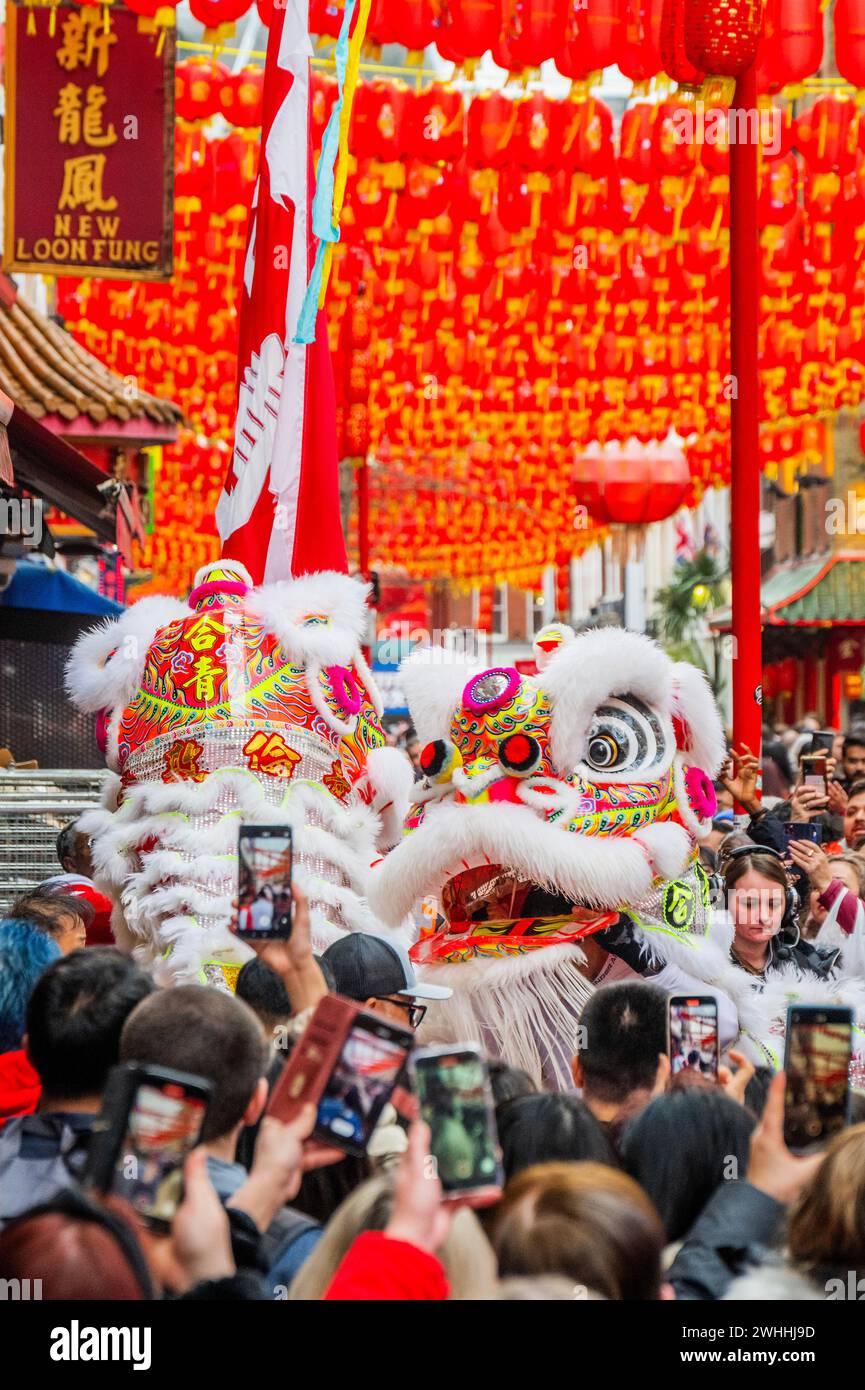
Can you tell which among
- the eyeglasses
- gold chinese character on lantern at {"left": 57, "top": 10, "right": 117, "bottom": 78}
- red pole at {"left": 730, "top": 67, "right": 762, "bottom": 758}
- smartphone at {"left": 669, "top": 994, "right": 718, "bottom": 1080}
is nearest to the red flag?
red pole at {"left": 730, "top": 67, "right": 762, "bottom": 758}

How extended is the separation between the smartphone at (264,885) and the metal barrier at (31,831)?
12.7 ft

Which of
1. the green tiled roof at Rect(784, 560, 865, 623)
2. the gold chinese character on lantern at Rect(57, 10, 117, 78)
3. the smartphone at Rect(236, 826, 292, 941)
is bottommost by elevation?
the smartphone at Rect(236, 826, 292, 941)

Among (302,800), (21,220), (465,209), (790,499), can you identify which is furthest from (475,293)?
(790,499)

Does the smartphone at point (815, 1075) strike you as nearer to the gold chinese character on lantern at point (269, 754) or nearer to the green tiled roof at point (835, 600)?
the gold chinese character on lantern at point (269, 754)

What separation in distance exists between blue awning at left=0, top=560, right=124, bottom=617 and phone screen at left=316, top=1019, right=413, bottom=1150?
10.4 metres

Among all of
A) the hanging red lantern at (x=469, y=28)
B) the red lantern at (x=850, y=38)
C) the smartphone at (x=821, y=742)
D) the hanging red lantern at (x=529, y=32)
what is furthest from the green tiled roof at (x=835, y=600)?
the smartphone at (x=821, y=742)

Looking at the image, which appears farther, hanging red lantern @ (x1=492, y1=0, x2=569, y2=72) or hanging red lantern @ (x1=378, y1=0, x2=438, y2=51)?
hanging red lantern @ (x1=492, y1=0, x2=569, y2=72)

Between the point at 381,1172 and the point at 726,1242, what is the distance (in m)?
0.51

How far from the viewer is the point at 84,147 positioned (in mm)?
9328

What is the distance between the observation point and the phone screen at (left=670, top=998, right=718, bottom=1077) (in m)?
3.50

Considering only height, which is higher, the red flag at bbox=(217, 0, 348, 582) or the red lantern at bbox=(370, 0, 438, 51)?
the red lantern at bbox=(370, 0, 438, 51)

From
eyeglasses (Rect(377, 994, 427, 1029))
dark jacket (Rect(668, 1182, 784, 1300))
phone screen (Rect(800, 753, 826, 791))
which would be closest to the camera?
dark jacket (Rect(668, 1182, 784, 1300))

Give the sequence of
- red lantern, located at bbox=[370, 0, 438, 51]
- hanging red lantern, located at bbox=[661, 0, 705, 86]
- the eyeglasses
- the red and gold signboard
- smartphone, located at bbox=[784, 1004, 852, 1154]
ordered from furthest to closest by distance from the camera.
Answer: red lantern, located at bbox=[370, 0, 438, 51] < the red and gold signboard < hanging red lantern, located at bbox=[661, 0, 705, 86] < the eyeglasses < smartphone, located at bbox=[784, 1004, 852, 1154]

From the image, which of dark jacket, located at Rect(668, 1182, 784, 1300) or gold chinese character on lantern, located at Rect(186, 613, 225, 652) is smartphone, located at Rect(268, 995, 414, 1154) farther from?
gold chinese character on lantern, located at Rect(186, 613, 225, 652)
